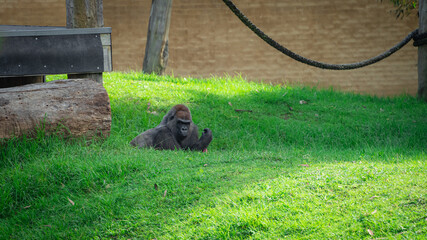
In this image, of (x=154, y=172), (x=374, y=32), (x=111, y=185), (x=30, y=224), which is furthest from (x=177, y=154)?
(x=374, y=32)

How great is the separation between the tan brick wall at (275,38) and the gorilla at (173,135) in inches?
219

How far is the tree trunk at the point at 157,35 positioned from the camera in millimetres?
9391

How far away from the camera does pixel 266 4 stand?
10.7m

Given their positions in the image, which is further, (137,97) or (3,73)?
(137,97)

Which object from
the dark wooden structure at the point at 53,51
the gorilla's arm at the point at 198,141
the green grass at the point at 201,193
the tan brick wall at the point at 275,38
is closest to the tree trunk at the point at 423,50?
the green grass at the point at 201,193

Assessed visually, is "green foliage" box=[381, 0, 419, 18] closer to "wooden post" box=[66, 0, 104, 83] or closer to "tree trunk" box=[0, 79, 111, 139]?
"wooden post" box=[66, 0, 104, 83]

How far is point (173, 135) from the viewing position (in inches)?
206

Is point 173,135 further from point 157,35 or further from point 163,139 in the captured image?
point 157,35

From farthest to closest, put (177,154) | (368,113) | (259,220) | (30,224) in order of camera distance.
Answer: (368,113) < (177,154) < (30,224) < (259,220)

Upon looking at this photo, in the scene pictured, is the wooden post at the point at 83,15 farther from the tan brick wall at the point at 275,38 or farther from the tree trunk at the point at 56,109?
the tan brick wall at the point at 275,38

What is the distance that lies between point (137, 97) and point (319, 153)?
10.6 ft

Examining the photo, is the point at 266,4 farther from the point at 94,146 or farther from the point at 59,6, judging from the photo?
the point at 94,146

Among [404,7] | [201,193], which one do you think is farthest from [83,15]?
[404,7]

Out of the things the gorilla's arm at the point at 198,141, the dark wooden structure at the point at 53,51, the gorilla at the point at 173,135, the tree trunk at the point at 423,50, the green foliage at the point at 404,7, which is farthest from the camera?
the green foliage at the point at 404,7
